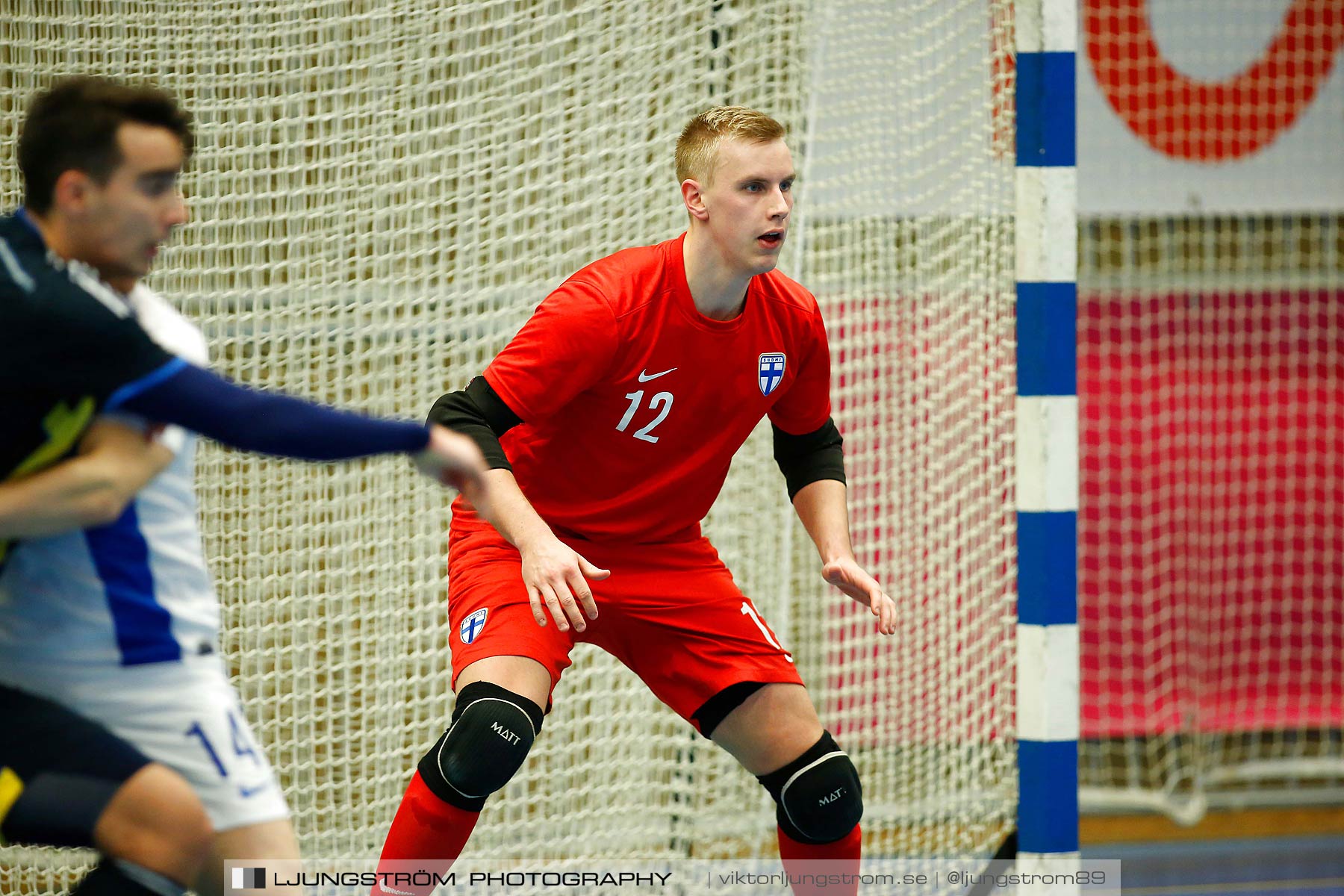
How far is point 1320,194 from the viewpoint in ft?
15.3

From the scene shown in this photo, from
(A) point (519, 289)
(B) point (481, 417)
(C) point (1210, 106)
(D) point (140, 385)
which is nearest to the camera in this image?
(D) point (140, 385)

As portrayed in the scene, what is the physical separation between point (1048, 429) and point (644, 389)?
1023mm

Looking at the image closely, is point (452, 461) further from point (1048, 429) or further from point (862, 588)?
point (1048, 429)

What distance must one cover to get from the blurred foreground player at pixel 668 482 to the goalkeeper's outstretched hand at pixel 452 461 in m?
0.58

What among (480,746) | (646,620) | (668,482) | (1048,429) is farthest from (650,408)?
(1048,429)

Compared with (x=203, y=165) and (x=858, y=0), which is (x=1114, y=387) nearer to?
(x=858, y=0)

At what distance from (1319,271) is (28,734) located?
5026 millimetres

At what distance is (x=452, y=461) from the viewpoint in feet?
5.38

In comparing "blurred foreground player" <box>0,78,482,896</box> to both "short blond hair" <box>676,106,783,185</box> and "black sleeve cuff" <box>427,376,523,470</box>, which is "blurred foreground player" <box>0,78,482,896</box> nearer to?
"black sleeve cuff" <box>427,376,523,470</box>

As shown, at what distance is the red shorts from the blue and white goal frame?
0.75 meters

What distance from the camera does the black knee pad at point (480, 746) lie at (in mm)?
2227

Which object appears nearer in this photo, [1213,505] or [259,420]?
[259,420]

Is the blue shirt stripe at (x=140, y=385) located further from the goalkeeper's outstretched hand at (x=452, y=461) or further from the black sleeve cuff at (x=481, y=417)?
the black sleeve cuff at (x=481, y=417)

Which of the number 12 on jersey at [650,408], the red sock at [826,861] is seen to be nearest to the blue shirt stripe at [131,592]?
the number 12 on jersey at [650,408]
